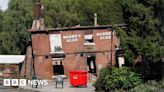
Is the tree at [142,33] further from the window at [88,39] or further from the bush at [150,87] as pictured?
the window at [88,39]

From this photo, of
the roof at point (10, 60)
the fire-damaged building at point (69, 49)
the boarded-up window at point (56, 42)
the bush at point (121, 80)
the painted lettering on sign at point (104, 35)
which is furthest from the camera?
the roof at point (10, 60)

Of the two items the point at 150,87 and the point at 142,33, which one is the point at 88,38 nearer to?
the point at 142,33

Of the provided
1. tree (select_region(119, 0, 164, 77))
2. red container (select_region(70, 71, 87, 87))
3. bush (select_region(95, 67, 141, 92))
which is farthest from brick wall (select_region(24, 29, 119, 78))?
tree (select_region(119, 0, 164, 77))

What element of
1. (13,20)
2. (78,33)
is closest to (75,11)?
(13,20)

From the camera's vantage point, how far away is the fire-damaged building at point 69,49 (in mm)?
54656

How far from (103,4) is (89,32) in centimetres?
2570

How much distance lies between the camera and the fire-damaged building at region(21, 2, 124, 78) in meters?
54.7

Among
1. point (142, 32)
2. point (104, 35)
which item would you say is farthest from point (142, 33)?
point (104, 35)

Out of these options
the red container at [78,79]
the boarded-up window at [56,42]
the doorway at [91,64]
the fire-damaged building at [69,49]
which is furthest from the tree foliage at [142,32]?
the boarded-up window at [56,42]

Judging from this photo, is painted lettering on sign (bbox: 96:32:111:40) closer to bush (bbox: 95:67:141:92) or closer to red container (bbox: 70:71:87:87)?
red container (bbox: 70:71:87:87)

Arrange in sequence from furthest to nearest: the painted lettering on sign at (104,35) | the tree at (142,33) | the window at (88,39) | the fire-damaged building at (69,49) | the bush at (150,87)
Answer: the window at (88,39) < the fire-damaged building at (69,49) < the painted lettering on sign at (104,35) < the tree at (142,33) < the bush at (150,87)

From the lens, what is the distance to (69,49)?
55406mm

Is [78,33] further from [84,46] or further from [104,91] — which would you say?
[104,91]

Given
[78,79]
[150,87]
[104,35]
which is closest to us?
[150,87]
